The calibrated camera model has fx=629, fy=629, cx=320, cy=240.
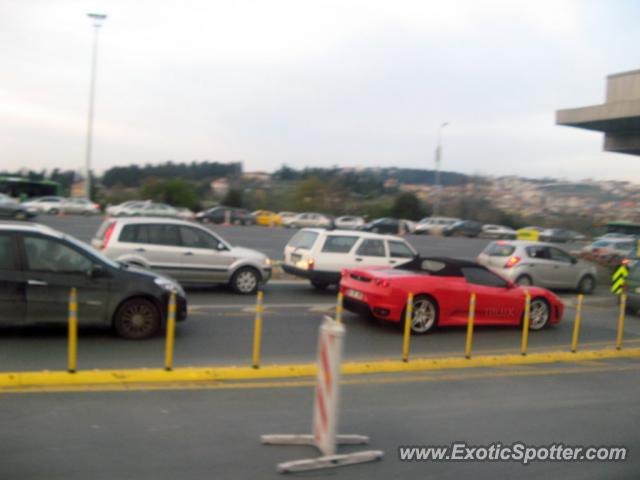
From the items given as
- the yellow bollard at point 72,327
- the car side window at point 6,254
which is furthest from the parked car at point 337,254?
the yellow bollard at point 72,327

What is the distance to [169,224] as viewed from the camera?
13891 mm

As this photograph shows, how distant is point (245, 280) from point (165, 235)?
6.71 ft

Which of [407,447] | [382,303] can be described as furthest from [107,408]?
[382,303]

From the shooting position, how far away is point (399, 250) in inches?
618

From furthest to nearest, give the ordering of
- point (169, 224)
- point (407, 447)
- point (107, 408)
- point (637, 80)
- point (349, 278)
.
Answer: point (637, 80) < point (169, 224) < point (349, 278) < point (107, 408) < point (407, 447)

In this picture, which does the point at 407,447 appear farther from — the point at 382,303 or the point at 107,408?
the point at 382,303

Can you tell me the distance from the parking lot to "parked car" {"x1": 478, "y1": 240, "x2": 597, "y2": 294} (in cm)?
262

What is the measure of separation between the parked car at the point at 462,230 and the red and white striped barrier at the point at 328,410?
55.0 meters

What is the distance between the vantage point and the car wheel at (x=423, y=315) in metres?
10.8

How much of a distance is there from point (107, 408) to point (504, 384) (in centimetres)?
469

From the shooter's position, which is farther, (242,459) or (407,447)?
(407,447)

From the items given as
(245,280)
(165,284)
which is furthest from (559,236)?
(165,284)

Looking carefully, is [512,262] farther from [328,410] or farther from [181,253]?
[328,410]

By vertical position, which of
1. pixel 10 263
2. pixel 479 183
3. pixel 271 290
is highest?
pixel 479 183
